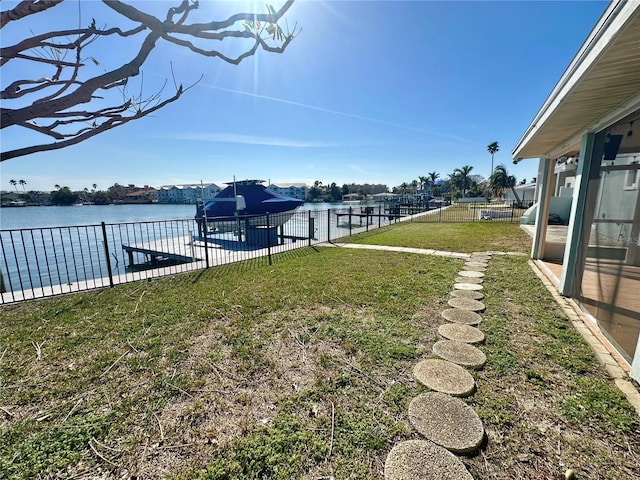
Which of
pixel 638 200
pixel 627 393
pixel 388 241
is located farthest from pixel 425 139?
pixel 627 393

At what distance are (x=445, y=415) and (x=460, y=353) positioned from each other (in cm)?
86

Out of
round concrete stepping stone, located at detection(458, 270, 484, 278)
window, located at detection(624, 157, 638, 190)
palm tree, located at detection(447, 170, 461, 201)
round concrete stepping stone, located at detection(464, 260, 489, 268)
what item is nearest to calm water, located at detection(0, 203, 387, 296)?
round concrete stepping stone, located at detection(464, 260, 489, 268)

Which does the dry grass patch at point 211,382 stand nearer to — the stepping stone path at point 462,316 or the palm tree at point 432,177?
the stepping stone path at point 462,316

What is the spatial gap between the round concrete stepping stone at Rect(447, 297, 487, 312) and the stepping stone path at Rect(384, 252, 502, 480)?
0.41 meters

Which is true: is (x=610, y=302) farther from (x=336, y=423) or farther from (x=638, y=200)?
(x=336, y=423)

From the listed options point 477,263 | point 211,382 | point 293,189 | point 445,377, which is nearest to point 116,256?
point 211,382

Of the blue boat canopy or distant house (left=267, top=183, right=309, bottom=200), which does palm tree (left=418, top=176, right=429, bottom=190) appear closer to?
distant house (left=267, top=183, right=309, bottom=200)

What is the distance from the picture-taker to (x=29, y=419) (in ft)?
5.74

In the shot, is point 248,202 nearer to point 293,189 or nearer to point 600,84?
point 600,84

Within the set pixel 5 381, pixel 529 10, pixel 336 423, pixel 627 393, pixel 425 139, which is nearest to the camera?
pixel 336 423

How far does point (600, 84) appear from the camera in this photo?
7.65 ft

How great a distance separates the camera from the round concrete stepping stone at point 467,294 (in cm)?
378

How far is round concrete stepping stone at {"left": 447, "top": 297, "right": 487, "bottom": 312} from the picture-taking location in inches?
133

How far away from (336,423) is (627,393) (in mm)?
2083
